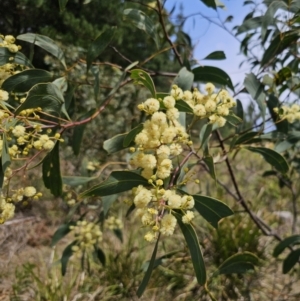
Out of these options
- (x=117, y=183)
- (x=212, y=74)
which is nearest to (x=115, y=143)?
(x=117, y=183)

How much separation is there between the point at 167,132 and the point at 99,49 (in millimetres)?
389

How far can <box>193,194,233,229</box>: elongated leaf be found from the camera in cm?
91

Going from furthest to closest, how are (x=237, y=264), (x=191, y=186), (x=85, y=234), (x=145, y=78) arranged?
(x=191, y=186) → (x=85, y=234) → (x=237, y=264) → (x=145, y=78)

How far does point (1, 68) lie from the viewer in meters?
0.99

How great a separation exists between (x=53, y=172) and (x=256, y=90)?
0.68 metres

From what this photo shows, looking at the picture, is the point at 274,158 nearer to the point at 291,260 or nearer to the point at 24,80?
the point at 291,260

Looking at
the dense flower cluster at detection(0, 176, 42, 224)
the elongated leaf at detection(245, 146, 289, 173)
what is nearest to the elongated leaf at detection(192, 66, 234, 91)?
the elongated leaf at detection(245, 146, 289, 173)

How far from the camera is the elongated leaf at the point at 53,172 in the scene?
1027 mm

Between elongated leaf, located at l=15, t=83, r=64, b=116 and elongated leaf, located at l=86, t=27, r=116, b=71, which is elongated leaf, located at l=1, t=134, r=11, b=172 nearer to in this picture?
elongated leaf, located at l=15, t=83, r=64, b=116

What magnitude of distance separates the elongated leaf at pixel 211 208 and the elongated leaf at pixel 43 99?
1.23 ft

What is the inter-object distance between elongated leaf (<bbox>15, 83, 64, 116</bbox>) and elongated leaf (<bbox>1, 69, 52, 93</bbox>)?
0.36 feet

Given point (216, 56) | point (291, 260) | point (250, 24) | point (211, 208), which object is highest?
point (250, 24)

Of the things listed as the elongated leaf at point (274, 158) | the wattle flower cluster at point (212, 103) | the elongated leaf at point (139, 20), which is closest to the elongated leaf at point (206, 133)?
the wattle flower cluster at point (212, 103)

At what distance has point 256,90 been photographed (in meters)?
1.30
